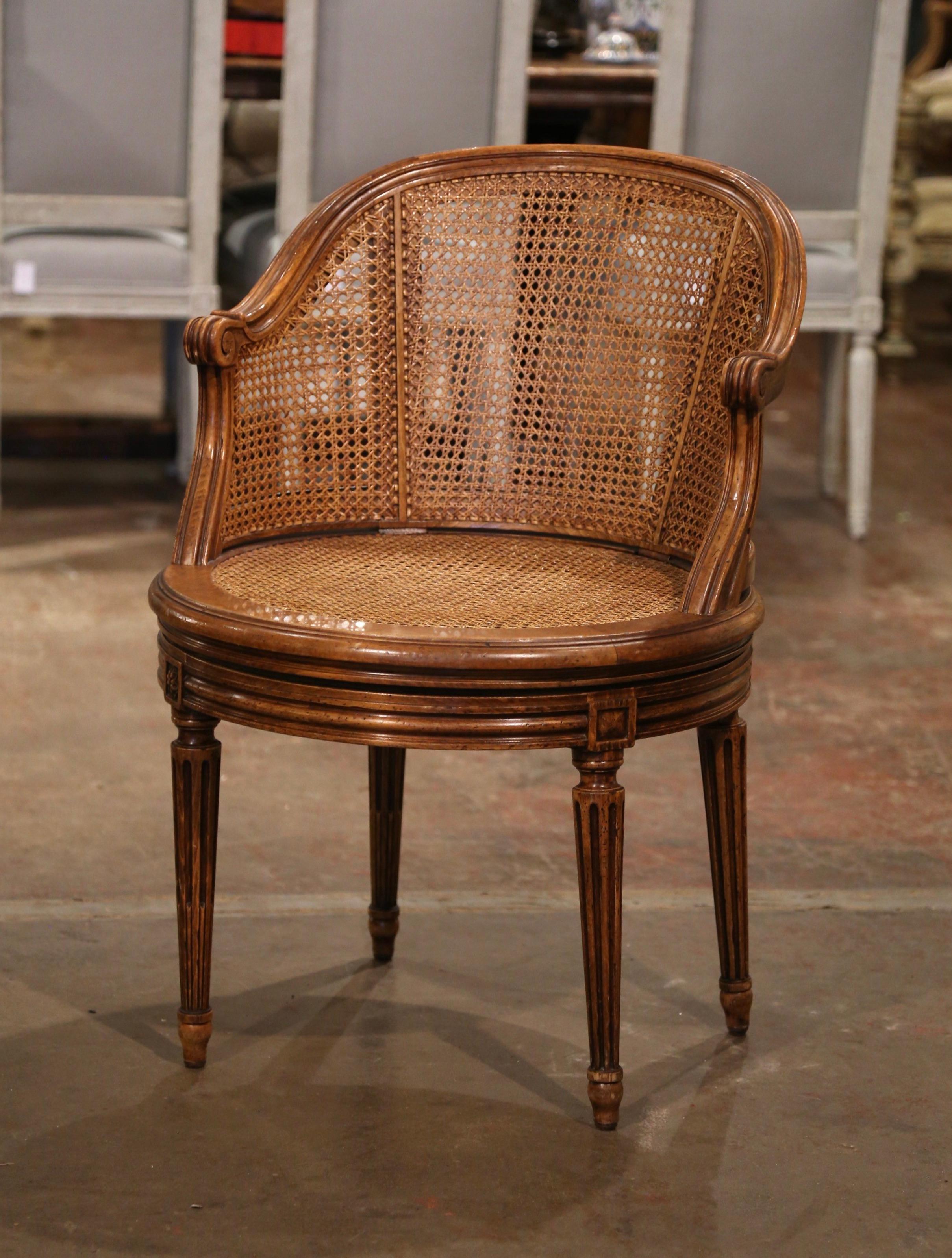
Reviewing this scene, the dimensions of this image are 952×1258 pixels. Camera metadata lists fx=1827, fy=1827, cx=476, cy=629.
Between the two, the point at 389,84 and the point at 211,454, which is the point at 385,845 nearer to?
the point at 211,454

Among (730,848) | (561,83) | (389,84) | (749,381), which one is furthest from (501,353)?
(561,83)

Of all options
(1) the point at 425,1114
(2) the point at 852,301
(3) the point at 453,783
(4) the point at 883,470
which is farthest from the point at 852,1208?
(4) the point at 883,470

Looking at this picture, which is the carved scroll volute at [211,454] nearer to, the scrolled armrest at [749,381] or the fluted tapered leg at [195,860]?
the fluted tapered leg at [195,860]

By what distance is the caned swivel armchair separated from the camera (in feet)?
4.72

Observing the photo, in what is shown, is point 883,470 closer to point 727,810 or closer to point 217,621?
point 727,810

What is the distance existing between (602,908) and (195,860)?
358 millimetres

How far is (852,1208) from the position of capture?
4.76 feet

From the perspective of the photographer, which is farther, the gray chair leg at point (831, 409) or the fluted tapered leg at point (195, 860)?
the gray chair leg at point (831, 409)

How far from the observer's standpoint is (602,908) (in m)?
1.50

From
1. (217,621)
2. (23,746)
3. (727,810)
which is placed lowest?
(23,746)

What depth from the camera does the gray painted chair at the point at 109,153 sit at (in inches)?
135

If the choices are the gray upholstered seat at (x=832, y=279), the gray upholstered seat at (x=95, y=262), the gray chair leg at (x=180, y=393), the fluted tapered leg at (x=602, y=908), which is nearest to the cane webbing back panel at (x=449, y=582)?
the fluted tapered leg at (x=602, y=908)

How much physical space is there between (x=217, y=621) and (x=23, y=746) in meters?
1.07

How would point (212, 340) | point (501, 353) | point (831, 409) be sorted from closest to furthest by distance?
point (212, 340) < point (501, 353) < point (831, 409)
